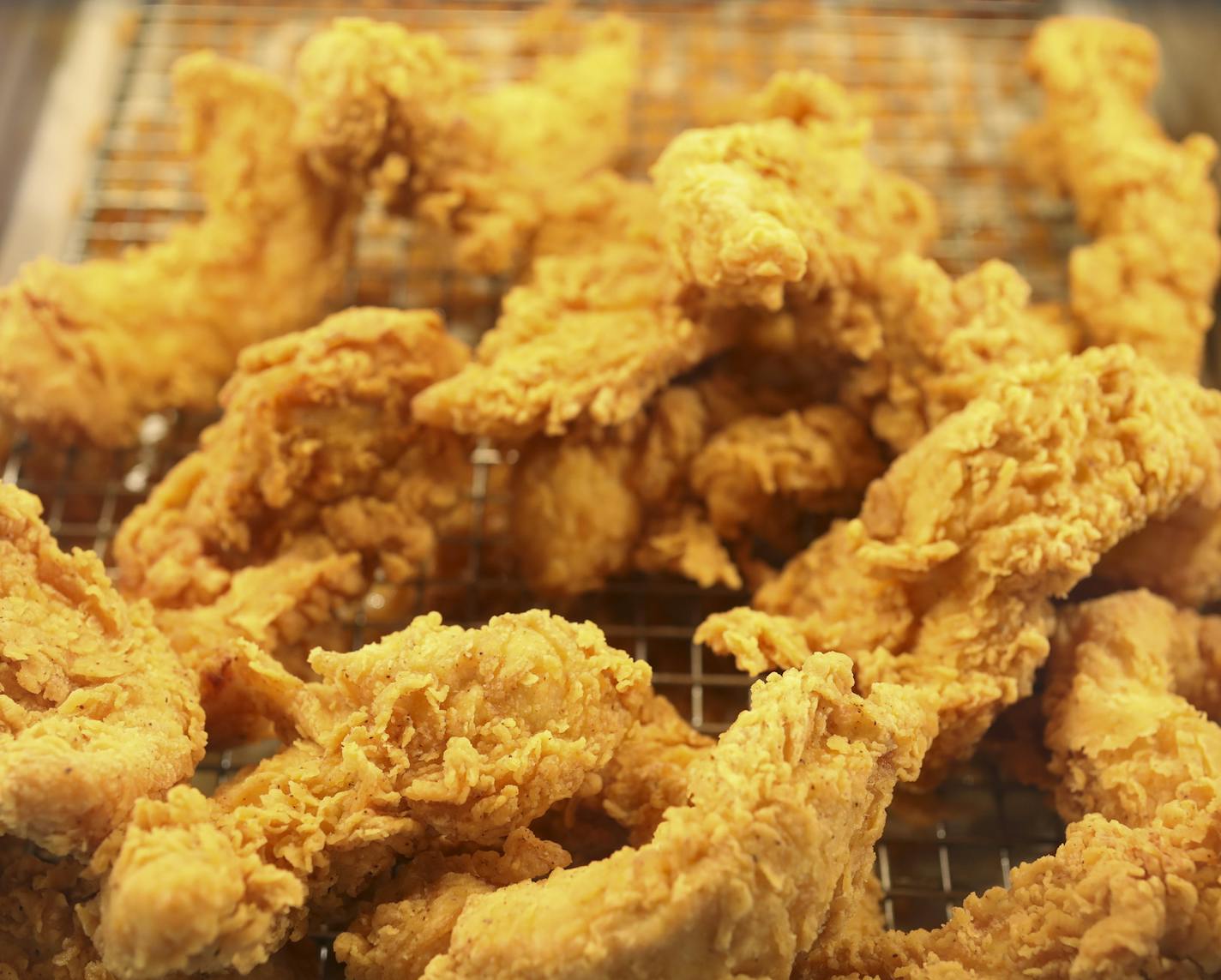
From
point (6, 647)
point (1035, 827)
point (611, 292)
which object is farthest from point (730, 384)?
point (6, 647)

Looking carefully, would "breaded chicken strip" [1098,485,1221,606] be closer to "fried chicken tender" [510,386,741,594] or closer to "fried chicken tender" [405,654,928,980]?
"fried chicken tender" [510,386,741,594]

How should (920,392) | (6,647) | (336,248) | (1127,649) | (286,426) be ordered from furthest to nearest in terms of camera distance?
(336,248)
(920,392)
(286,426)
(1127,649)
(6,647)

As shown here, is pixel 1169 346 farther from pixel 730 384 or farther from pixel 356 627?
pixel 356 627

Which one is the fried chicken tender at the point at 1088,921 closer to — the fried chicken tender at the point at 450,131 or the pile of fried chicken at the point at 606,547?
the pile of fried chicken at the point at 606,547

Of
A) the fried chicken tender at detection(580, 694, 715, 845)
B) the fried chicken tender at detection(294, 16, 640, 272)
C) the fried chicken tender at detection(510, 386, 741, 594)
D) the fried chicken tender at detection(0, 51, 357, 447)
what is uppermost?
the fried chicken tender at detection(294, 16, 640, 272)

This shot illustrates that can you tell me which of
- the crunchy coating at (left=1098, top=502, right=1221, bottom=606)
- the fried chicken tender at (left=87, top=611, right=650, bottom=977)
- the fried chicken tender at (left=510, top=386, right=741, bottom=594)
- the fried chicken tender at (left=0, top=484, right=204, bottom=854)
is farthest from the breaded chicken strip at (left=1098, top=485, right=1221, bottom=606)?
the fried chicken tender at (left=0, top=484, right=204, bottom=854)

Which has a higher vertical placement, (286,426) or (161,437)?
(286,426)
